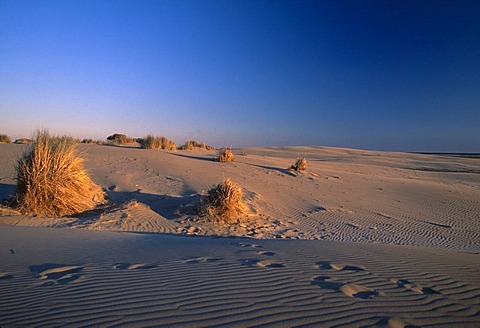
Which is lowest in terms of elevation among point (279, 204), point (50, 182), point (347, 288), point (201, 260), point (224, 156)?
point (279, 204)

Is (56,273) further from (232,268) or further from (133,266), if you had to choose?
(232,268)

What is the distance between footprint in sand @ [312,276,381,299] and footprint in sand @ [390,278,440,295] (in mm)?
428

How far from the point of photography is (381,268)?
11.4ft

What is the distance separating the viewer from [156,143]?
60.4 ft

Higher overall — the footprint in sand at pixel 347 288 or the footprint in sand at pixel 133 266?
the footprint in sand at pixel 347 288

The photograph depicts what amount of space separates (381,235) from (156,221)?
5.41 metres

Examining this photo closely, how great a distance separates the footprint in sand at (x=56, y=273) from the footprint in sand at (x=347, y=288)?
2502mm

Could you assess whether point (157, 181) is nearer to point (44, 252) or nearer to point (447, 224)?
point (44, 252)

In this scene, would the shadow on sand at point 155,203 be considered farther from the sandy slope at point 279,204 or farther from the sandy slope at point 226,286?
the sandy slope at point 226,286

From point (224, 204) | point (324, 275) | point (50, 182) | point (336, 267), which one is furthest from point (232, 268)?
point (50, 182)

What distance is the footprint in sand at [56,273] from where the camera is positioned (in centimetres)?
277

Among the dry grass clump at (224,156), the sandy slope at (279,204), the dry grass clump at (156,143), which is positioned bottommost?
the sandy slope at (279,204)

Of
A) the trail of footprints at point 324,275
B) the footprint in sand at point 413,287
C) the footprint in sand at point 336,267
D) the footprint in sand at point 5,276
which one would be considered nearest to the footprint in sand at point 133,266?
the trail of footprints at point 324,275

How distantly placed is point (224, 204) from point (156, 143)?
1293 cm
